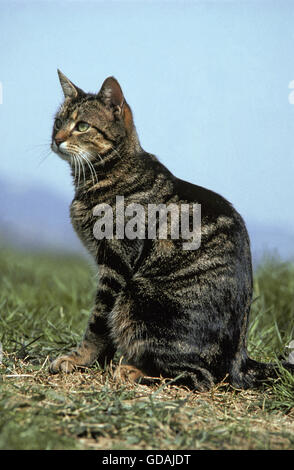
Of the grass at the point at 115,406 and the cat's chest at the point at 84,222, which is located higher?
the cat's chest at the point at 84,222

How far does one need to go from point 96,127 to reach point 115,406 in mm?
1765

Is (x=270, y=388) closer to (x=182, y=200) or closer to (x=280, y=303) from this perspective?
(x=182, y=200)

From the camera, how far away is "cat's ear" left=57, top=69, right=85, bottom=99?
3637 mm

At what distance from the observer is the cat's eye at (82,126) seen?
3.42 metres

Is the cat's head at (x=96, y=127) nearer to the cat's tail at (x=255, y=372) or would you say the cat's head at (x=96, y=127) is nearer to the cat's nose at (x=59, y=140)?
the cat's nose at (x=59, y=140)

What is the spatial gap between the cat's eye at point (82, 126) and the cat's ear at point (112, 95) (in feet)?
0.65

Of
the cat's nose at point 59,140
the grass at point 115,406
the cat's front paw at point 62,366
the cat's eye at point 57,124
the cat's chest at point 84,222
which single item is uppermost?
the cat's eye at point 57,124

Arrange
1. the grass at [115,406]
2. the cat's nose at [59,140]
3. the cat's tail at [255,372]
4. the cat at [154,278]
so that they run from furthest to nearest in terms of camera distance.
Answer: the cat's nose at [59,140], the cat's tail at [255,372], the cat at [154,278], the grass at [115,406]

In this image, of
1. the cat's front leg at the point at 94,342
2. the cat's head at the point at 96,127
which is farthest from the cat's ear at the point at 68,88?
the cat's front leg at the point at 94,342

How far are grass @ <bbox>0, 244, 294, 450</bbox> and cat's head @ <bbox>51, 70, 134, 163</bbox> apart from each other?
131 cm

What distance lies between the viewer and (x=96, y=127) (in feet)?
11.2

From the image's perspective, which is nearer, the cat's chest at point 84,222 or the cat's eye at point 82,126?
the cat's chest at point 84,222

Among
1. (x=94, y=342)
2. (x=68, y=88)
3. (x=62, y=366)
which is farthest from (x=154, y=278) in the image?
(x=68, y=88)

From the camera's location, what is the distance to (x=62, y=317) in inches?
171
